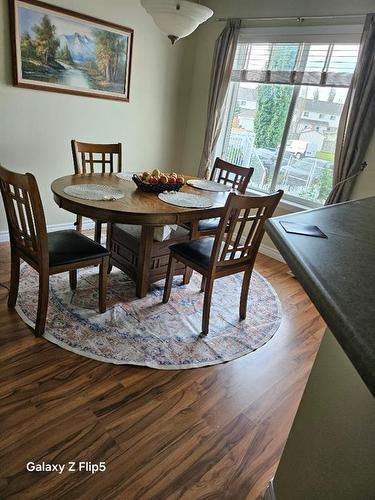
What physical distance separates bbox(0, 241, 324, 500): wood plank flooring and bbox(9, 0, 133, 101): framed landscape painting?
6.75 feet

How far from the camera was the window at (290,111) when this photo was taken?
317 cm

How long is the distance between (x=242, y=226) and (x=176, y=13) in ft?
4.24

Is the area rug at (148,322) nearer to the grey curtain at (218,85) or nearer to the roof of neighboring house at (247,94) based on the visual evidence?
the grey curtain at (218,85)

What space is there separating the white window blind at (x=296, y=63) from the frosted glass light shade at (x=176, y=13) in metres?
1.54

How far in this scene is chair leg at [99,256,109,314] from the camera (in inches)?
84.5

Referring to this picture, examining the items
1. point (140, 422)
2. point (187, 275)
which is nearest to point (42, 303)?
point (140, 422)

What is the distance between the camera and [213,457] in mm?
1470

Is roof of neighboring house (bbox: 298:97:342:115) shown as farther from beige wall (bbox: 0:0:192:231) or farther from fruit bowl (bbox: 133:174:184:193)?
fruit bowl (bbox: 133:174:184:193)

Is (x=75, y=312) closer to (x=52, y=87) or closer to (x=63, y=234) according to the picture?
(x=63, y=234)

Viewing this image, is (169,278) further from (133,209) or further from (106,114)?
(106,114)

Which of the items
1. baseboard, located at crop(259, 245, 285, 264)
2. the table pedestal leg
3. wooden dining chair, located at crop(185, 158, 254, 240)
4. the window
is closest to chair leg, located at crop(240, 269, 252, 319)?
wooden dining chair, located at crop(185, 158, 254, 240)

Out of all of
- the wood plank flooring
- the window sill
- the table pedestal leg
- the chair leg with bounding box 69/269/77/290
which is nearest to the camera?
the wood plank flooring

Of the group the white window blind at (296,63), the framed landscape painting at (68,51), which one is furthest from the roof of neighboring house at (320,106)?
the framed landscape painting at (68,51)

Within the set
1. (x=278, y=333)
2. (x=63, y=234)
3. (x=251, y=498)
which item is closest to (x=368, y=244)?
(x=251, y=498)
